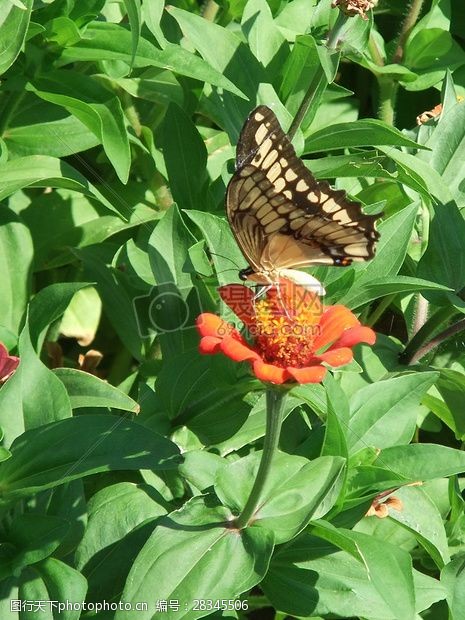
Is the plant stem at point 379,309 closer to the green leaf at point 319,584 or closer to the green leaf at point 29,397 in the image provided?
the green leaf at point 319,584

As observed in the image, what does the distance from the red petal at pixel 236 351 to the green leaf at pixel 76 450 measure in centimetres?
26

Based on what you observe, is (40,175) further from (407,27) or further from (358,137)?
(407,27)

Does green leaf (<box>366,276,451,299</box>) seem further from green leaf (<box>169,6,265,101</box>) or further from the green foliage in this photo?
green leaf (<box>169,6,265,101</box>)

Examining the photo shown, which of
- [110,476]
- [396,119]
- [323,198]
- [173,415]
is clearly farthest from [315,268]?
[396,119]

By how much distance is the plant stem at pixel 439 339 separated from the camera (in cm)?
174

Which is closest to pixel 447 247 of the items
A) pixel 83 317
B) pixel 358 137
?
pixel 358 137

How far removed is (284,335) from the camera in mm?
1163

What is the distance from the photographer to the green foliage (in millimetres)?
1315

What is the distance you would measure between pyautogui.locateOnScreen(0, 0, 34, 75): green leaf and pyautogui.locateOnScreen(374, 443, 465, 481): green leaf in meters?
0.86

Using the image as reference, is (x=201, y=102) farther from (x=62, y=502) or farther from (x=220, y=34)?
(x=62, y=502)

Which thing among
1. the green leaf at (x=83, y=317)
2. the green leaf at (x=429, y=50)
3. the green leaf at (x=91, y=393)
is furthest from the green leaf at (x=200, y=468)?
the green leaf at (x=429, y=50)

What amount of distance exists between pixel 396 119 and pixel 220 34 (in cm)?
78

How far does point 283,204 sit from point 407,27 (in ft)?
3.20

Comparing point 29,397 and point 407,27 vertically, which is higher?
point 407,27
